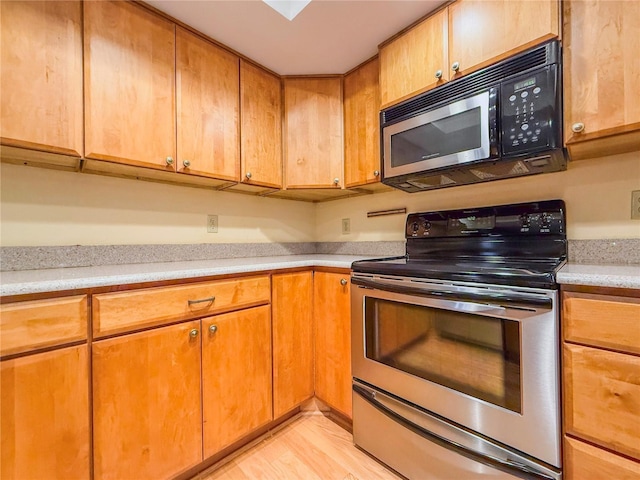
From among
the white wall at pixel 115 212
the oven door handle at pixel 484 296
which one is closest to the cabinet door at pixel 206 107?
the white wall at pixel 115 212

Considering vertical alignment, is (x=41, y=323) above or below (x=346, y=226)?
below

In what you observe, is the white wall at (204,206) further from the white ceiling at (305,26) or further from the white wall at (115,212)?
the white ceiling at (305,26)

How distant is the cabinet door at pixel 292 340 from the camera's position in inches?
60.9

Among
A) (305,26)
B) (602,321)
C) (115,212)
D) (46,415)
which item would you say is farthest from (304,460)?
(305,26)

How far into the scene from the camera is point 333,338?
1.61 m

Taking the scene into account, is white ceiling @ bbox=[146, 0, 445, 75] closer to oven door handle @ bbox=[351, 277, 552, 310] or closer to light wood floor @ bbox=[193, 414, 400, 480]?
oven door handle @ bbox=[351, 277, 552, 310]

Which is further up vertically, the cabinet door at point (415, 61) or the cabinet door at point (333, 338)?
the cabinet door at point (415, 61)

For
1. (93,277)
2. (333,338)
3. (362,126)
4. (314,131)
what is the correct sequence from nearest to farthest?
(93,277), (333,338), (362,126), (314,131)

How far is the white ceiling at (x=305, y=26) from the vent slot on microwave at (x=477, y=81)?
0.40 m

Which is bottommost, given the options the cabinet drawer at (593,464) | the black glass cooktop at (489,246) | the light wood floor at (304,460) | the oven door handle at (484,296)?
the light wood floor at (304,460)

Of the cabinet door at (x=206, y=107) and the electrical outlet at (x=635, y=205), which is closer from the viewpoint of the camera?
the electrical outlet at (x=635, y=205)

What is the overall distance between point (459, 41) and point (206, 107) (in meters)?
1.30

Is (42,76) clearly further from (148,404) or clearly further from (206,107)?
(148,404)

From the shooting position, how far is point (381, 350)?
4.44ft
